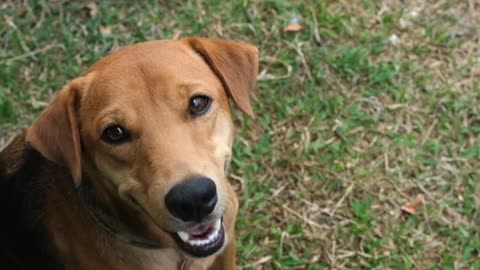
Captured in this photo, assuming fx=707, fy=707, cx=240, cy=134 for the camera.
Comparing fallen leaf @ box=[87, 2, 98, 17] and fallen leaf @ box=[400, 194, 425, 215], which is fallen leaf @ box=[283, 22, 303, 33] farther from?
fallen leaf @ box=[400, 194, 425, 215]

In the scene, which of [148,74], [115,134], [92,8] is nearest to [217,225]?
[115,134]

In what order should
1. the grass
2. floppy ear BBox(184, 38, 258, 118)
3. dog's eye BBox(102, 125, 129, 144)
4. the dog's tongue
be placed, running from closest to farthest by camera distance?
dog's eye BBox(102, 125, 129, 144), the dog's tongue, floppy ear BBox(184, 38, 258, 118), the grass

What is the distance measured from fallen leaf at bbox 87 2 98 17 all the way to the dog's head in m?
2.78

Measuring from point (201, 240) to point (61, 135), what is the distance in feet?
2.99

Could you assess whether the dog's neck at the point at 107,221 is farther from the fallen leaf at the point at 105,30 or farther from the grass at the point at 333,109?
the fallen leaf at the point at 105,30

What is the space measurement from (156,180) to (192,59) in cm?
80

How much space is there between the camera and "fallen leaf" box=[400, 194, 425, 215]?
5359 mm

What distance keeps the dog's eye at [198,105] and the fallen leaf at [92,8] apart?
10.3 ft

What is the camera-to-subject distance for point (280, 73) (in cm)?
615

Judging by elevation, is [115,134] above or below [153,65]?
below

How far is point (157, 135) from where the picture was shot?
3514 millimetres

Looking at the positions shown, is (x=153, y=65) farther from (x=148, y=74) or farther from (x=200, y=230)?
(x=200, y=230)

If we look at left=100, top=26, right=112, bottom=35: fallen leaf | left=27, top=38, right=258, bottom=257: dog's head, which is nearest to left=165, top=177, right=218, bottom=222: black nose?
left=27, top=38, right=258, bottom=257: dog's head

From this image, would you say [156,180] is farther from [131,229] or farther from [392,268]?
[392,268]
